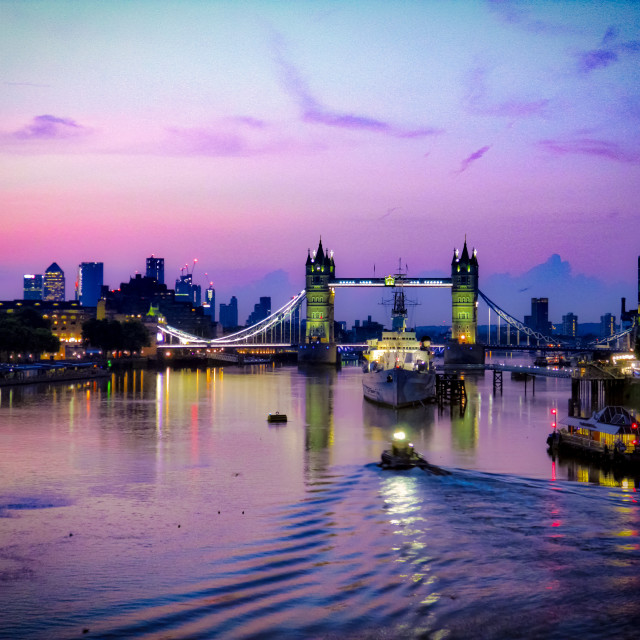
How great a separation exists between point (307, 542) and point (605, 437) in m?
20.9

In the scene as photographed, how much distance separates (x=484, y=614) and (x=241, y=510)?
1255 cm

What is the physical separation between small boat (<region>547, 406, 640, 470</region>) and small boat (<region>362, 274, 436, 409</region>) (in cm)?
3001

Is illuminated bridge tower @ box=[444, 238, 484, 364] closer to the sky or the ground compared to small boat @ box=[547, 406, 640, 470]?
closer to the sky

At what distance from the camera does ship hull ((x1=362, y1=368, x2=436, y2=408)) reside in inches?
2921

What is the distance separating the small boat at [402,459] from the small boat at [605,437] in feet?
24.6

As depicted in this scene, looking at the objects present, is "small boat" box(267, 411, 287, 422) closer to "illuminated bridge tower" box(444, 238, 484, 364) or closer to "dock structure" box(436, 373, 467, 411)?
"dock structure" box(436, 373, 467, 411)

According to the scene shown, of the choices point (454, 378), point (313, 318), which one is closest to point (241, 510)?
point (454, 378)

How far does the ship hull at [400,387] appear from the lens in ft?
243

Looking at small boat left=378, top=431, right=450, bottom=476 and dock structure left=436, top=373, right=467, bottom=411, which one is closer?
small boat left=378, top=431, right=450, bottom=476

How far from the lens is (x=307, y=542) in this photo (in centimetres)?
2547

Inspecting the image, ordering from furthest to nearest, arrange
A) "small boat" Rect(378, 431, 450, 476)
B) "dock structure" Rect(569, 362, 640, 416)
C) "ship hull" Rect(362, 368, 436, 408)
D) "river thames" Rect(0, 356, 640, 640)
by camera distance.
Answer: "ship hull" Rect(362, 368, 436, 408) → "dock structure" Rect(569, 362, 640, 416) → "small boat" Rect(378, 431, 450, 476) → "river thames" Rect(0, 356, 640, 640)

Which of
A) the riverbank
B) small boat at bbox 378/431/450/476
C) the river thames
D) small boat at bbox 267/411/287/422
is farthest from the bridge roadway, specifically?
small boat at bbox 378/431/450/476

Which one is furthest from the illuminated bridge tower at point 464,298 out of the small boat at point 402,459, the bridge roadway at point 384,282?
the small boat at point 402,459

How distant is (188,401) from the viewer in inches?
3265
